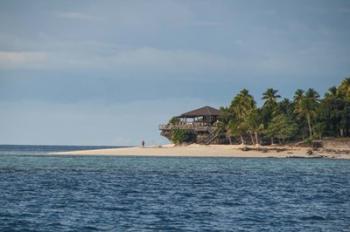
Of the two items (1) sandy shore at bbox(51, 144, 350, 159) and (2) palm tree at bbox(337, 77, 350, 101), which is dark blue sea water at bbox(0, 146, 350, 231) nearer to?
(1) sandy shore at bbox(51, 144, 350, 159)

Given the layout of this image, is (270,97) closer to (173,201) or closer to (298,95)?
(298,95)

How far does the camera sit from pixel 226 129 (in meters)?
147

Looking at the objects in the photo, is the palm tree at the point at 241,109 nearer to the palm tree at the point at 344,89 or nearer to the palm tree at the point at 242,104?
the palm tree at the point at 242,104

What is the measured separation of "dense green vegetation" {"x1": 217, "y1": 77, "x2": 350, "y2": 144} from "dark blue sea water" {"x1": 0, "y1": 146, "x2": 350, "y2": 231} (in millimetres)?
55278

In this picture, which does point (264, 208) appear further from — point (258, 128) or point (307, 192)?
point (258, 128)

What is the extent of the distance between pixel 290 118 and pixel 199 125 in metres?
18.0

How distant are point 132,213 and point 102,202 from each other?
6.50m

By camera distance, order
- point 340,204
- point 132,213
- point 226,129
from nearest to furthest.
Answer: point 132,213
point 340,204
point 226,129

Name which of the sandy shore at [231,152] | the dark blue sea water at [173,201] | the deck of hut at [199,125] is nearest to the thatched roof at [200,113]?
the deck of hut at [199,125]

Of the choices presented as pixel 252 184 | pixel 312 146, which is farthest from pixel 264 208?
pixel 312 146

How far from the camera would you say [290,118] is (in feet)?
475

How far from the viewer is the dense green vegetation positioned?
13900 centimetres

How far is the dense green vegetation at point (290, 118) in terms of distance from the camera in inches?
5472

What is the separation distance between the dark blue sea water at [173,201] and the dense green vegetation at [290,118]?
5528 centimetres
